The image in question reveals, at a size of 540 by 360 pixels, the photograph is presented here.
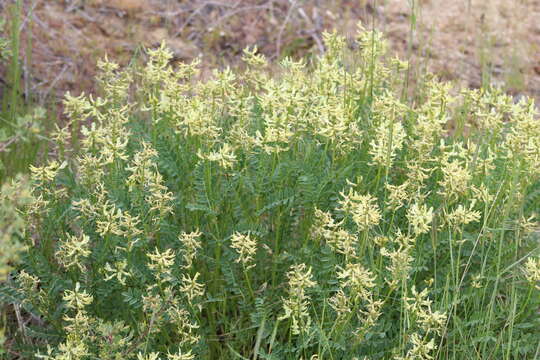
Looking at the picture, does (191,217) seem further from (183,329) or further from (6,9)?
(6,9)

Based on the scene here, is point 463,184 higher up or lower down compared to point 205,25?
higher up

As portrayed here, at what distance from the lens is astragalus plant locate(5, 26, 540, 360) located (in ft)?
7.80

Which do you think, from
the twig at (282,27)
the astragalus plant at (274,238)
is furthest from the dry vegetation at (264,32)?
the astragalus plant at (274,238)

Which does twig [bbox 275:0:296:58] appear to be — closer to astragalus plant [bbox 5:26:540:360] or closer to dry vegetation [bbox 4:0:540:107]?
dry vegetation [bbox 4:0:540:107]

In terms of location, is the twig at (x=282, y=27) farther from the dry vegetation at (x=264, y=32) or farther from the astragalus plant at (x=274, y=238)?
the astragalus plant at (x=274, y=238)

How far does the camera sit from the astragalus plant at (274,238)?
238 centimetres

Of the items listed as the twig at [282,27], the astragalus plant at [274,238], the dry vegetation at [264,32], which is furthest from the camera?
the twig at [282,27]

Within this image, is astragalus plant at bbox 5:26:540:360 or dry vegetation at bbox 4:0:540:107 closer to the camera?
astragalus plant at bbox 5:26:540:360

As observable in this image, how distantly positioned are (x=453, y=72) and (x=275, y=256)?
3265 mm

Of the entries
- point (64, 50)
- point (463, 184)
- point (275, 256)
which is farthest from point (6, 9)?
point (463, 184)

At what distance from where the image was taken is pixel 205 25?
5660 millimetres

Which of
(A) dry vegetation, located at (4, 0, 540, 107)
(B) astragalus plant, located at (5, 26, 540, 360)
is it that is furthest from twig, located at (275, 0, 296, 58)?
(B) astragalus plant, located at (5, 26, 540, 360)

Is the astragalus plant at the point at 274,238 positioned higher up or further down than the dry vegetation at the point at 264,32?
higher up

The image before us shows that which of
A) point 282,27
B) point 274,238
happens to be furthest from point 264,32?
point 274,238
